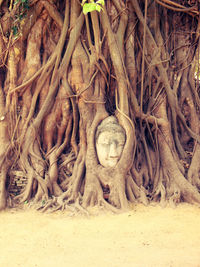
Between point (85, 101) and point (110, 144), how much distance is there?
0.79m

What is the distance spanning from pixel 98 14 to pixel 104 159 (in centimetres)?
224

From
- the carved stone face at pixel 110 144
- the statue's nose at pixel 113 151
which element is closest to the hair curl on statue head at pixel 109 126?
the carved stone face at pixel 110 144

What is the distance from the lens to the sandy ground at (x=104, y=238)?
284 centimetres

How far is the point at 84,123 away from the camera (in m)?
4.71

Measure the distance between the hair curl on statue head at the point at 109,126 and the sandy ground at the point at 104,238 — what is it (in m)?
1.15

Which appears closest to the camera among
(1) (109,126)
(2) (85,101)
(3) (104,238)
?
(3) (104,238)

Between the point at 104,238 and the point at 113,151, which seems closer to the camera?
the point at 104,238

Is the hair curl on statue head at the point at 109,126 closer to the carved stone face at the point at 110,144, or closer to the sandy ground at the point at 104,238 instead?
the carved stone face at the point at 110,144

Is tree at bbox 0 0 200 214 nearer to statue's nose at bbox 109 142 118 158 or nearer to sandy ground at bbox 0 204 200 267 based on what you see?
statue's nose at bbox 109 142 118 158

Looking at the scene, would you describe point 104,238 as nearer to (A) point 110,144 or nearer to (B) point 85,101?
(A) point 110,144

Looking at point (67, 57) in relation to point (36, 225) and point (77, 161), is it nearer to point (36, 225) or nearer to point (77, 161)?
point (77, 161)

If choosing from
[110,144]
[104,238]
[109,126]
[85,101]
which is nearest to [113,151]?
[110,144]

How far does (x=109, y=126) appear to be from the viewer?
4520mm

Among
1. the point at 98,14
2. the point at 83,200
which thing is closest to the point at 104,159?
the point at 83,200
